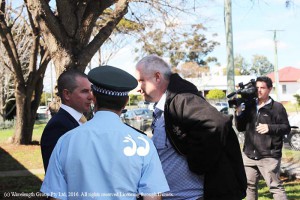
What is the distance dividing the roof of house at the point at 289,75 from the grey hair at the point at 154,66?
8194 centimetres

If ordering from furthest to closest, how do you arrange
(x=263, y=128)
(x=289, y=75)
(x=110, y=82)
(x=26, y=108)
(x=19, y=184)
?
1. (x=289, y=75)
2. (x=26, y=108)
3. (x=19, y=184)
4. (x=263, y=128)
5. (x=110, y=82)

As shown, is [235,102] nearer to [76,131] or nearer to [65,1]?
[76,131]

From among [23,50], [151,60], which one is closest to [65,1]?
[151,60]

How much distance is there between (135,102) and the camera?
68312mm

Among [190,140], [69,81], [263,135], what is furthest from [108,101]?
[263,135]

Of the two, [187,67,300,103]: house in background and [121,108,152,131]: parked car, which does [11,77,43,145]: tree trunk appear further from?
[187,67,300,103]: house in background

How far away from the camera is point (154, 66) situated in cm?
314

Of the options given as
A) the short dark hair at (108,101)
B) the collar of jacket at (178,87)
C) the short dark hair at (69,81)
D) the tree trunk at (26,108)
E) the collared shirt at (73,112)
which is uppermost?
the short dark hair at (69,81)

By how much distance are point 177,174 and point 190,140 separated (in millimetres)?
302

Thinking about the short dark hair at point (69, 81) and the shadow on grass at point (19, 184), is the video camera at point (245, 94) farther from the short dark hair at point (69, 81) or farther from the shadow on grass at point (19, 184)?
the shadow on grass at point (19, 184)

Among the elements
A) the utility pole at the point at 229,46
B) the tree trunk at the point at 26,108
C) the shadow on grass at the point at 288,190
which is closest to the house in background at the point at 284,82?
the tree trunk at the point at 26,108

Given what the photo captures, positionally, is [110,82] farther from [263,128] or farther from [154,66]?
[263,128]

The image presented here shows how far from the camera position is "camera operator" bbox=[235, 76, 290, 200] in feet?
17.3

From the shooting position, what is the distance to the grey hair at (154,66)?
3131 millimetres
